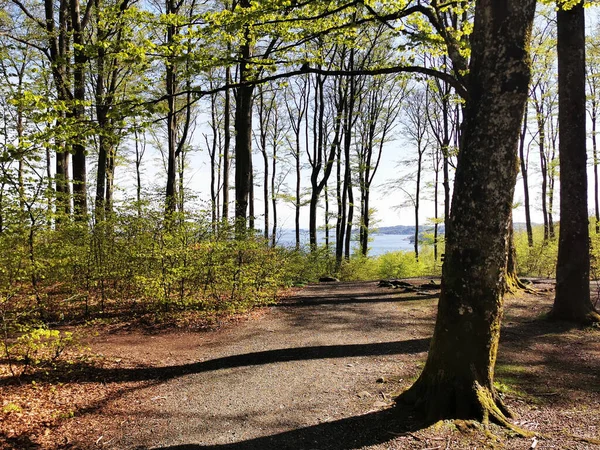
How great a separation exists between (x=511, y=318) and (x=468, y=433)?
15.3 feet

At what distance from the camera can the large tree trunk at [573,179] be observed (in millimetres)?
6488

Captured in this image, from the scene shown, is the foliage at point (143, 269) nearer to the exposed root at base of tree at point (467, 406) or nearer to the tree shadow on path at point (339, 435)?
the tree shadow on path at point (339, 435)

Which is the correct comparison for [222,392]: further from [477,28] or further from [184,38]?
[184,38]

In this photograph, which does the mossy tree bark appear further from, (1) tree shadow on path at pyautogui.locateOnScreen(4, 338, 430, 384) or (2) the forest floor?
(1) tree shadow on path at pyautogui.locateOnScreen(4, 338, 430, 384)

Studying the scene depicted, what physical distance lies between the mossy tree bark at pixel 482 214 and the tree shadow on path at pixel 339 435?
1.04 feet

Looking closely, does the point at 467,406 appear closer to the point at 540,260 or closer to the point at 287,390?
the point at 287,390

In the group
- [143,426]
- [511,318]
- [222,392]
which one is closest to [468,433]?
[222,392]

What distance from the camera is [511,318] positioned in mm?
7000

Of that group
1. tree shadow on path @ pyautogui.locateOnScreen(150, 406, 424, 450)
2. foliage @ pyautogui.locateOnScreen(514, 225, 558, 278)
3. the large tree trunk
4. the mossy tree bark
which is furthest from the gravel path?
foliage @ pyautogui.locateOnScreen(514, 225, 558, 278)

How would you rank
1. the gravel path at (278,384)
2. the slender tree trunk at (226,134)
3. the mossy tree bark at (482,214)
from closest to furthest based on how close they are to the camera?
the mossy tree bark at (482,214), the gravel path at (278,384), the slender tree trunk at (226,134)

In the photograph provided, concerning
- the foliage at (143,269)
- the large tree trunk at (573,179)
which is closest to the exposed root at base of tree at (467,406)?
the large tree trunk at (573,179)

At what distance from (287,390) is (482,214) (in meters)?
2.98

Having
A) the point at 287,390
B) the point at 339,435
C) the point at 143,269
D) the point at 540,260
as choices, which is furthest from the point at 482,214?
the point at 540,260

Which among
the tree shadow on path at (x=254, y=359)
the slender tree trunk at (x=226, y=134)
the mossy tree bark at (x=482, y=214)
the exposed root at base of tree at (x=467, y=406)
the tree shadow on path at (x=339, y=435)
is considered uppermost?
the slender tree trunk at (x=226, y=134)
